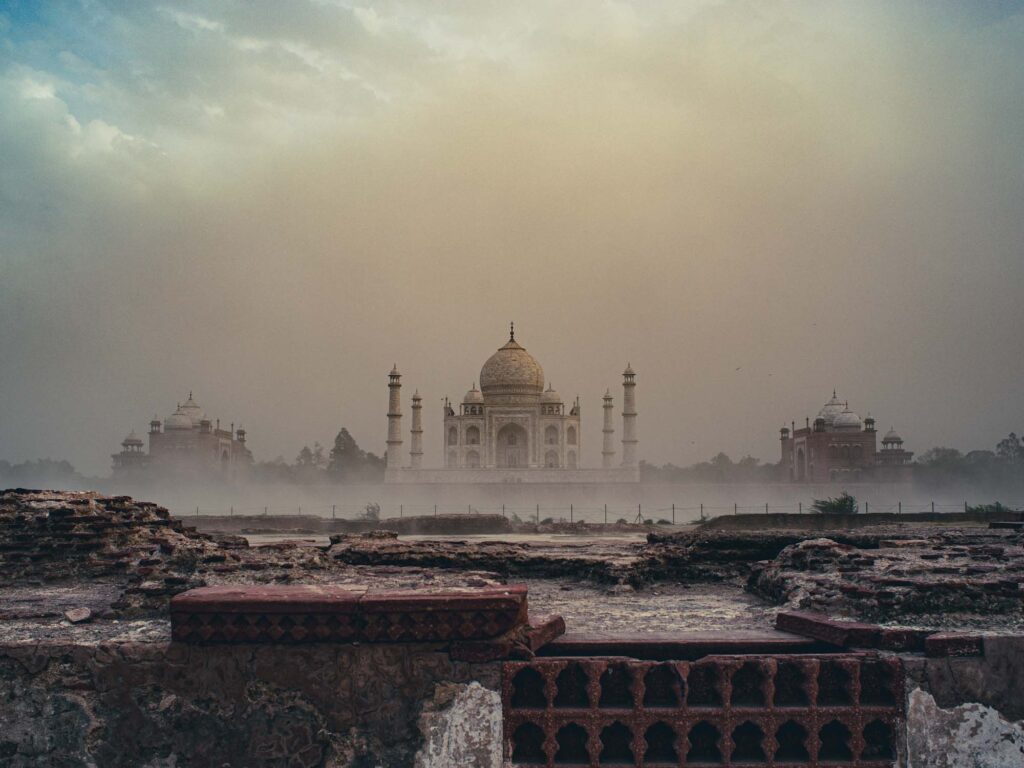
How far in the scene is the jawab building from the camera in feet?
129

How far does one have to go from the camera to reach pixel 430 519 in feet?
56.5

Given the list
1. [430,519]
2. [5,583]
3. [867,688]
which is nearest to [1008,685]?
[867,688]

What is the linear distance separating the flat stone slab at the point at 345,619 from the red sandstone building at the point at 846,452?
120 feet

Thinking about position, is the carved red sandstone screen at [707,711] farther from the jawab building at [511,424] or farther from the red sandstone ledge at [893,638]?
the jawab building at [511,424]

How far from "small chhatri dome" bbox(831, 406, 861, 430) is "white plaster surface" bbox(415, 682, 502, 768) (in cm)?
3927

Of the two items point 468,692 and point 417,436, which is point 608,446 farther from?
point 468,692

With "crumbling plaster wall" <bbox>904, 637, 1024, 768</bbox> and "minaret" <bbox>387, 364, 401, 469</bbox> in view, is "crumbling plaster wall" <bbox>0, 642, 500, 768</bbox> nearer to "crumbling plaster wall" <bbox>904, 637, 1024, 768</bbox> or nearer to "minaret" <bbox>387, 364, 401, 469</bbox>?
"crumbling plaster wall" <bbox>904, 637, 1024, 768</bbox>

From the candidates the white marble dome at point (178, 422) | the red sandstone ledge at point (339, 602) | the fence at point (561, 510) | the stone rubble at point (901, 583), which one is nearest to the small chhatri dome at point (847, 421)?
the fence at point (561, 510)

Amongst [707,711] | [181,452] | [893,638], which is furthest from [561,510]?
[707,711]

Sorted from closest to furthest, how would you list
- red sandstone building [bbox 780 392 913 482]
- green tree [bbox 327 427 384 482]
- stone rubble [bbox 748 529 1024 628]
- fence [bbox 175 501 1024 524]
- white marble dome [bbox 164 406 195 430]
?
stone rubble [bbox 748 529 1024 628], fence [bbox 175 501 1024 524], red sandstone building [bbox 780 392 913 482], white marble dome [bbox 164 406 195 430], green tree [bbox 327 427 384 482]

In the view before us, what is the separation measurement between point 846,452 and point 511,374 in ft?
46.8

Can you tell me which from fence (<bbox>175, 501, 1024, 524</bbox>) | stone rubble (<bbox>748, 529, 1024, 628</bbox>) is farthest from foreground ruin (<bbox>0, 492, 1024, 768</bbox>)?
fence (<bbox>175, 501, 1024, 524</bbox>)

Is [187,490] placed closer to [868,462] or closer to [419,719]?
[868,462]

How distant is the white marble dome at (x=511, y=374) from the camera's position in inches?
1613
